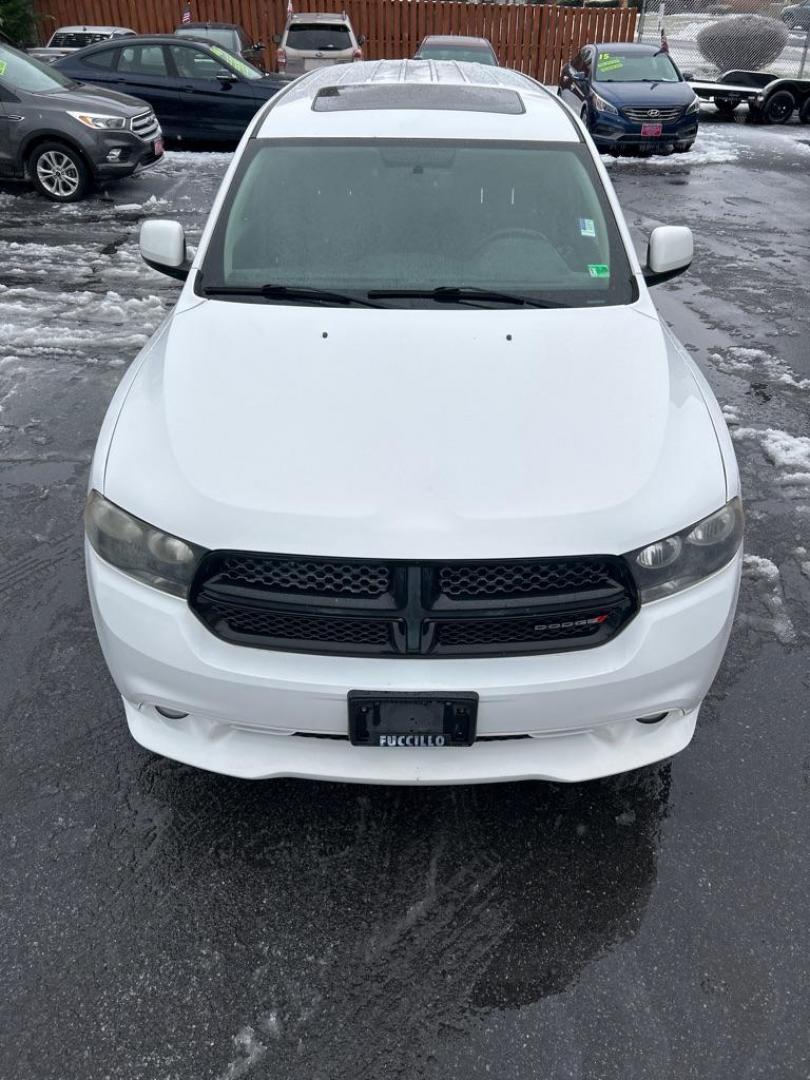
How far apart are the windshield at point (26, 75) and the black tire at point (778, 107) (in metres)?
13.9

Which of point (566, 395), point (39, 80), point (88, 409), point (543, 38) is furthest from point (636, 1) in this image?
point (566, 395)

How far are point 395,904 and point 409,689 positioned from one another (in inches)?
26.7

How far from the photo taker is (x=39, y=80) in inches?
407

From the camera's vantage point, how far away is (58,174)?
10102mm

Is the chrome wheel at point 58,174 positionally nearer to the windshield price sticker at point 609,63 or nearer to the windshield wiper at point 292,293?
the windshield wiper at point 292,293

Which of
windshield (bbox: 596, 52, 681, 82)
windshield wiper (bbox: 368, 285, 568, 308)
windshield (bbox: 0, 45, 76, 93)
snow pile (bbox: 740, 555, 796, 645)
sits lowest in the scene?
snow pile (bbox: 740, 555, 796, 645)

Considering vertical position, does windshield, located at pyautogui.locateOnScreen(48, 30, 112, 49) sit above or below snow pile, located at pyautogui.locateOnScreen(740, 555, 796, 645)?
above

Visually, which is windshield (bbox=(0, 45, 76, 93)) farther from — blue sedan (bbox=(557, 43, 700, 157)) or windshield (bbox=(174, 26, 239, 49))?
blue sedan (bbox=(557, 43, 700, 157))

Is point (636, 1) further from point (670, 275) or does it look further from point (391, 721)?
point (391, 721)

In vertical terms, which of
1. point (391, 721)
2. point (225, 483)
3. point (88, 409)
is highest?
point (225, 483)

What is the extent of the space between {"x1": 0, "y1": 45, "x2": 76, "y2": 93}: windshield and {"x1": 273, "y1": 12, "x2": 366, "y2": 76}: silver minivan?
19.8 ft

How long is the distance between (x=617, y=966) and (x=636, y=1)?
99.9ft

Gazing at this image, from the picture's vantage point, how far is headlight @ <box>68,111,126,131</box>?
32.4ft

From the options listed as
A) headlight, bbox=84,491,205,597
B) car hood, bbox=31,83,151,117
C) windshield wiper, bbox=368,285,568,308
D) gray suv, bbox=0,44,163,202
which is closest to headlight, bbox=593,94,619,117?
car hood, bbox=31,83,151,117
